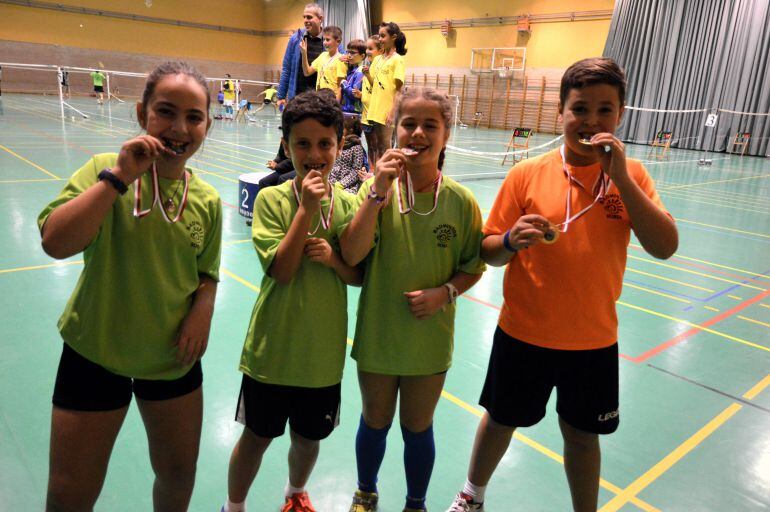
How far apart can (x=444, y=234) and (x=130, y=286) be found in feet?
3.32

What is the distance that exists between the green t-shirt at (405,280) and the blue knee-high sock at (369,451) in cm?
27

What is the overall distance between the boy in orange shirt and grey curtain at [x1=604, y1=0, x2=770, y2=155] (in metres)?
21.4

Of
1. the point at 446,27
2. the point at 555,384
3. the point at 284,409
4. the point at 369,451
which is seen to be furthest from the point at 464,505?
the point at 446,27

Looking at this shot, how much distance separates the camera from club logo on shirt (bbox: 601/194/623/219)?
172 cm

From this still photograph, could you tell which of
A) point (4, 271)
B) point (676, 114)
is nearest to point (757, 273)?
point (4, 271)

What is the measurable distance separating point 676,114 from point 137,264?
23398 millimetres

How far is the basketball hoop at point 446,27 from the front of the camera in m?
26.2

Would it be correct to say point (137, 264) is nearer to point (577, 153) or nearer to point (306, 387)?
point (306, 387)

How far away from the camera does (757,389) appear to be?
3.22 metres

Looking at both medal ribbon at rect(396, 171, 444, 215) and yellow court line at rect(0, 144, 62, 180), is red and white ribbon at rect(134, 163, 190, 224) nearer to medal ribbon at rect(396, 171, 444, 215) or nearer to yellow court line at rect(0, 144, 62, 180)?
medal ribbon at rect(396, 171, 444, 215)

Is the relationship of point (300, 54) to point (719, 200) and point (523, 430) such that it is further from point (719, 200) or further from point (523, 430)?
point (719, 200)

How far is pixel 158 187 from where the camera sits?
144 cm

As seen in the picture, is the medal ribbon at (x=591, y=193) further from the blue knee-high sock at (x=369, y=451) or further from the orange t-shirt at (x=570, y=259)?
the blue knee-high sock at (x=369, y=451)

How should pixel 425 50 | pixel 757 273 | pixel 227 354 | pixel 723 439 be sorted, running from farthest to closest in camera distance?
pixel 425 50 < pixel 757 273 < pixel 227 354 < pixel 723 439
